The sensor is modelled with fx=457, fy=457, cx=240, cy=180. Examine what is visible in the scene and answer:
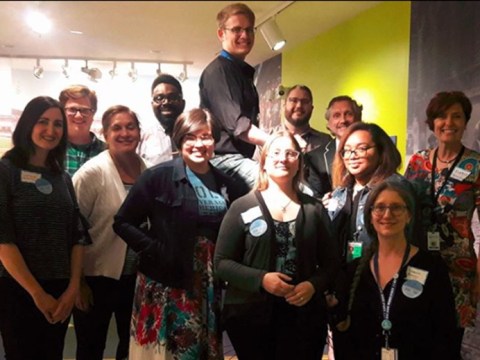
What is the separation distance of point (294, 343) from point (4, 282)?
1134mm

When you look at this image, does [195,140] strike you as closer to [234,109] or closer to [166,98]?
[234,109]

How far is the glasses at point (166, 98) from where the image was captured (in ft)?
7.27

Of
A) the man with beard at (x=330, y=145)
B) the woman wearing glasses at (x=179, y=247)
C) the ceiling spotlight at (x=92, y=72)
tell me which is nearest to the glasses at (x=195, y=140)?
the woman wearing glasses at (x=179, y=247)

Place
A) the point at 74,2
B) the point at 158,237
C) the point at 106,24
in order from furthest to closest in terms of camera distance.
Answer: the point at 158,237
the point at 106,24
the point at 74,2

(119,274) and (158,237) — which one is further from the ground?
(158,237)

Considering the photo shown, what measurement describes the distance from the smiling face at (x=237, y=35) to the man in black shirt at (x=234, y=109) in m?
0.02

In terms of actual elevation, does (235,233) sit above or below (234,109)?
below

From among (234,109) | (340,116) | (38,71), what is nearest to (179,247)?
(234,109)

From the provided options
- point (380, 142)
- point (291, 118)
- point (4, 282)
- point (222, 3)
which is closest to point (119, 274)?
point (4, 282)

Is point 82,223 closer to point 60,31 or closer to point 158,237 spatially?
point 158,237

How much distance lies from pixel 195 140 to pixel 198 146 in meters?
0.03

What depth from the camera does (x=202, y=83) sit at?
1.91 metres

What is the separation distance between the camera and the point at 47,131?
1.82 meters

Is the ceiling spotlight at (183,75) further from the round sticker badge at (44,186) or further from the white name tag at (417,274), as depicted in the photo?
the white name tag at (417,274)
